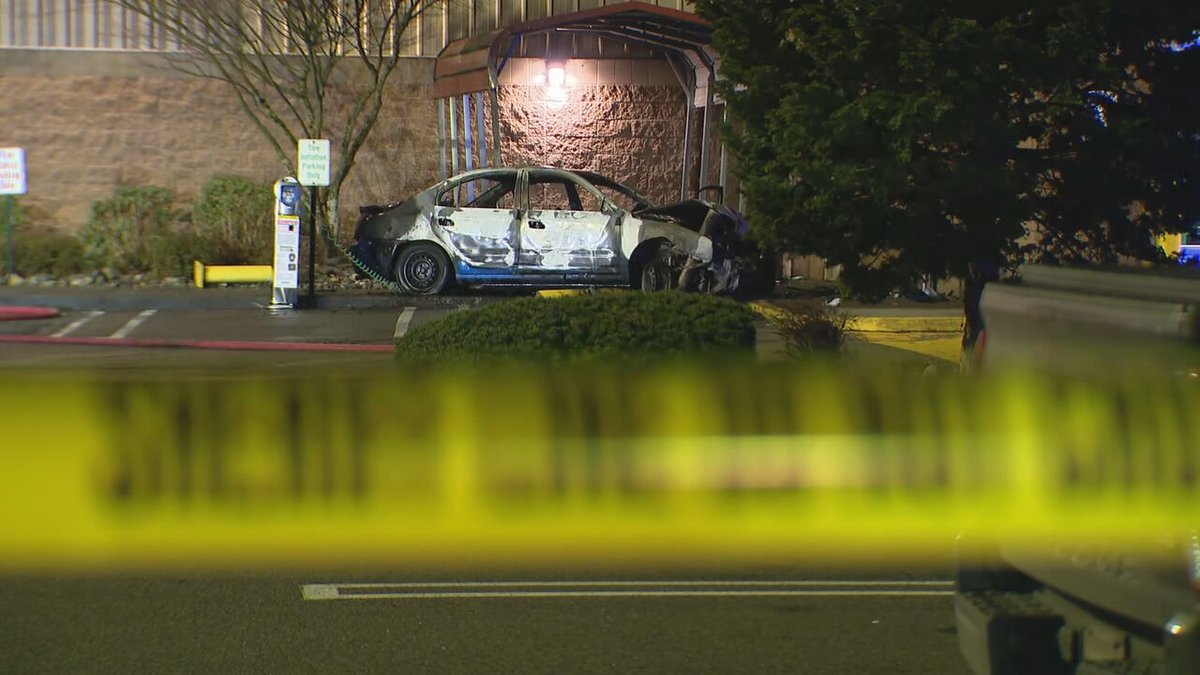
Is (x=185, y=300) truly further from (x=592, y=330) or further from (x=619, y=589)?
(x=619, y=589)

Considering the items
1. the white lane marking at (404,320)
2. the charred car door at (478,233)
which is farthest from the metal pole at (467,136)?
the white lane marking at (404,320)

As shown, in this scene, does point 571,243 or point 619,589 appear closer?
point 619,589

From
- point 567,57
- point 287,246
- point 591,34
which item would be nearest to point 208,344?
point 287,246

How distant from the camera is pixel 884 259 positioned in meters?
12.6

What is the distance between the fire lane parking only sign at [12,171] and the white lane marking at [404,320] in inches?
227

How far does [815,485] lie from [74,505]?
8.94ft

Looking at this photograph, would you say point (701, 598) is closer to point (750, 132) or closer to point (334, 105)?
point (750, 132)

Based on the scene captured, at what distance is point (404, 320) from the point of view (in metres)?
17.9

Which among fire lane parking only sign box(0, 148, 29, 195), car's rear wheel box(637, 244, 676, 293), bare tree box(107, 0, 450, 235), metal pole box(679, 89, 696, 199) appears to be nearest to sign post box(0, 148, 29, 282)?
fire lane parking only sign box(0, 148, 29, 195)

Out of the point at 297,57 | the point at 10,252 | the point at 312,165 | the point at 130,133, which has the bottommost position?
the point at 10,252

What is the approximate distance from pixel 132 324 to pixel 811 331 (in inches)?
334

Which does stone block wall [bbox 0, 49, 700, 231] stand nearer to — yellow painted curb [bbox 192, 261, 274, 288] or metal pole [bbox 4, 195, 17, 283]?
metal pole [bbox 4, 195, 17, 283]

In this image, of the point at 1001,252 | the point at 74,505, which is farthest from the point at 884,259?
the point at 74,505

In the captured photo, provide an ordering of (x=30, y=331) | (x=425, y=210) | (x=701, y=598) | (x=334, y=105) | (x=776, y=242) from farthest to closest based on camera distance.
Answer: (x=334, y=105)
(x=425, y=210)
(x=30, y=331)
(x=776, y=242)
(x=701, y=598)
